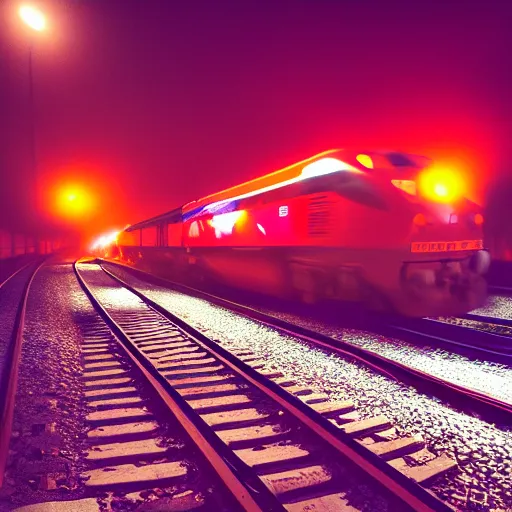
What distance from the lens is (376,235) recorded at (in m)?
6.14

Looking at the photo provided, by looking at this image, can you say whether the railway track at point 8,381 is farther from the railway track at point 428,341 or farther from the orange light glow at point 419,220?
the orange light glow at point 419,220

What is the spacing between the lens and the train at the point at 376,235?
5977 millimetres

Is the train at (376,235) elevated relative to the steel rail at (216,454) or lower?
elevated

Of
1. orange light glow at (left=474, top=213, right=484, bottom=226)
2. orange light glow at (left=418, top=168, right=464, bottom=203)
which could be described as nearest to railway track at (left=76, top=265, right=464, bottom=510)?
orange light glow at (left=418, top=168, right=464, bottom=203)

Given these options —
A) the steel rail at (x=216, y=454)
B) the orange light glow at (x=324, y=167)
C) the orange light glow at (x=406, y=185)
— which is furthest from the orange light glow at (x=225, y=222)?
the steel rail at (x=216, y=454)

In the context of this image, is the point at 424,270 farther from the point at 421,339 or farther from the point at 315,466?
the point at 315,466

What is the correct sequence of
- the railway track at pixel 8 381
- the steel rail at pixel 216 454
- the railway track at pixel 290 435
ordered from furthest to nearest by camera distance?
the railway track at pixel 8 381, the railway track at pixel 290 435, the steel rail at pixel 216 454

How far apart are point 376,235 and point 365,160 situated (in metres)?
1.19

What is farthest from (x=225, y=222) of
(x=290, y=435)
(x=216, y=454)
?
(x=216, y=454)

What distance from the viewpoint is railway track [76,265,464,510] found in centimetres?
255

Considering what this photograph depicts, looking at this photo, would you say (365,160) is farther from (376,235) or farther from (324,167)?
(376,235)

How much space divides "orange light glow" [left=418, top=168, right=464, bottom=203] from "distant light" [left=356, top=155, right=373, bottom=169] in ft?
2.45

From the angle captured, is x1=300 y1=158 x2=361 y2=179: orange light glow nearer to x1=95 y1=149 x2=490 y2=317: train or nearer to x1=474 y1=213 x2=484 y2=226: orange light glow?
x1=95 y1=149 x2=490 y2=317: train

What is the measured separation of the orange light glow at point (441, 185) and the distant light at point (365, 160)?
75 centimetres
